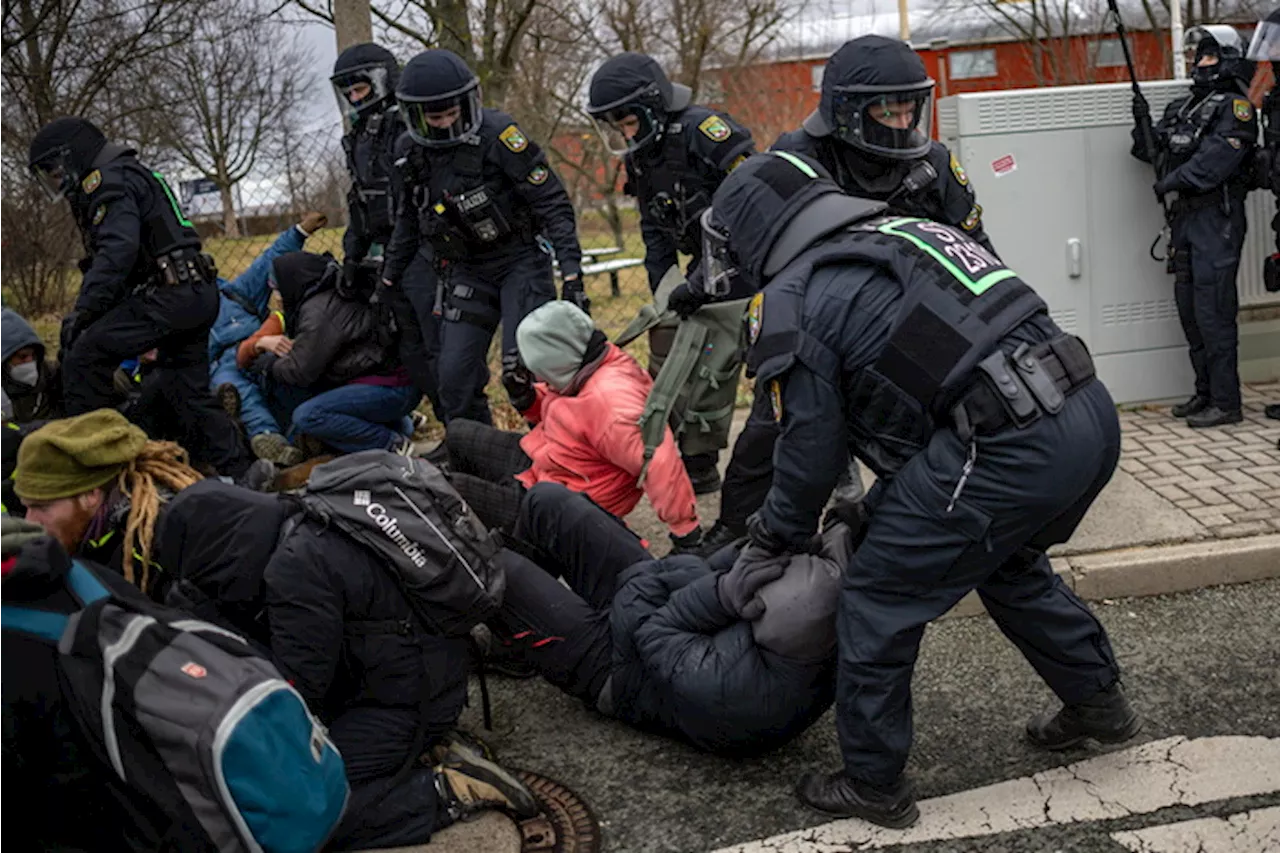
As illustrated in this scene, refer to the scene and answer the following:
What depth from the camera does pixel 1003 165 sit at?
6.94 meters

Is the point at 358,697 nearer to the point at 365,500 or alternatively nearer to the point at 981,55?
the point at 365,500

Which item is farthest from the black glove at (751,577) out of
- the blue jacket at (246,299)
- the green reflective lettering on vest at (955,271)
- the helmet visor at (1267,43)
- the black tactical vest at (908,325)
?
the blue jacket at (246,299)

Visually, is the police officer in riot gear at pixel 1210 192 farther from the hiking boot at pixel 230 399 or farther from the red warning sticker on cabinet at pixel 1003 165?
the hiking boot at pixel 230 399

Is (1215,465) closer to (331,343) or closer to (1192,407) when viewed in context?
(1192,407)

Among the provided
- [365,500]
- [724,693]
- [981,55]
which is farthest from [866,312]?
[981,55]

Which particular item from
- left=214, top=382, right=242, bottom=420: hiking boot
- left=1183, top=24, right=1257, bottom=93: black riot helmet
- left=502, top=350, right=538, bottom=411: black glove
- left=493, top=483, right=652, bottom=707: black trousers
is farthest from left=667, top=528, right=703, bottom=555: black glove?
left=1183, top=24, right=1257, bottom=93: black riot helmet

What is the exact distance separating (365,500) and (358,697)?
23.0 inches

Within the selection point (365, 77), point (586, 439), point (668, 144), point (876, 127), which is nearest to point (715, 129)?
point (668, 144)

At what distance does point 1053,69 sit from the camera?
22312 millimetres

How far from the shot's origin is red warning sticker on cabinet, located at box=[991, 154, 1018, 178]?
22.7 ft

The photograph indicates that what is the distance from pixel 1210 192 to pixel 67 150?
218 inches

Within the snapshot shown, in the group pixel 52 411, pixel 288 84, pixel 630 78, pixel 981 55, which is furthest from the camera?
pixel 981 55

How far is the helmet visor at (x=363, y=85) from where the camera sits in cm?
670

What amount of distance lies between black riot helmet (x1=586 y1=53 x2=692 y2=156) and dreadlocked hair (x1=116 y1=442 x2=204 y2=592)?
287 centimetres
